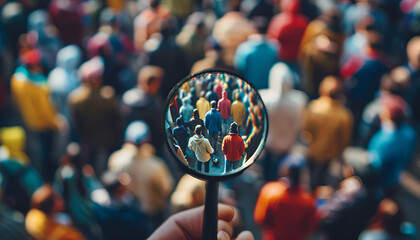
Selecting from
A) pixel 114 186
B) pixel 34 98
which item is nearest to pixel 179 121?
pixel 114 186

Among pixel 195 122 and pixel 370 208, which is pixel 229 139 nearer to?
pixel 195 122

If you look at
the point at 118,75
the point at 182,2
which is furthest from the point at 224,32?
the point at 182,2

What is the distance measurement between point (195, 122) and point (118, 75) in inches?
184

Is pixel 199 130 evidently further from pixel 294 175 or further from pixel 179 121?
pixel 294 175

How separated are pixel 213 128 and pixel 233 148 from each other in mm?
103

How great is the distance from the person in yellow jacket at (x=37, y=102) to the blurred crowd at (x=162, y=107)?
0.02m

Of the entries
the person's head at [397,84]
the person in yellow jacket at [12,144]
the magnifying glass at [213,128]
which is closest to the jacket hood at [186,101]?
the magnifying glass at [213,128]

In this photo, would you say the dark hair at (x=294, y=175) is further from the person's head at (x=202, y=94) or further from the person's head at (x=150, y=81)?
the person's head at (x=202, y=94)

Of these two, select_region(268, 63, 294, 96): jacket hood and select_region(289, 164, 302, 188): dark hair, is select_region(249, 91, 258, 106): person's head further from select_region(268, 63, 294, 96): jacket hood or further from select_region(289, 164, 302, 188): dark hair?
select_region(268, 63, 294, 96): jacket hood

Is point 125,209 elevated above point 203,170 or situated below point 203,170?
below

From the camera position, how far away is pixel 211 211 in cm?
152

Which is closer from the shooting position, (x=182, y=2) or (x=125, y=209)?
(x=125, y=209)

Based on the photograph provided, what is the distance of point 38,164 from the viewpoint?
6.00 m

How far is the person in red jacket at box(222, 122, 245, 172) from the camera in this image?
1459 millimetres
